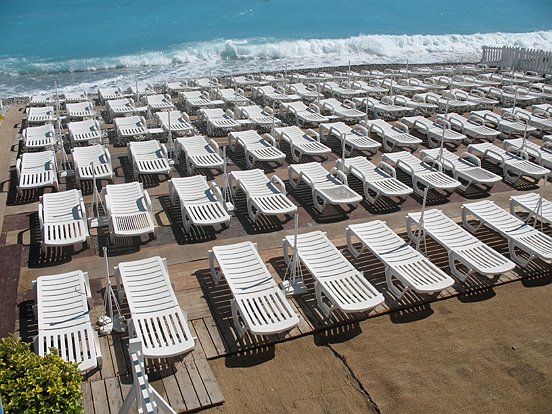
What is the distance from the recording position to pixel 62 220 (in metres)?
8.15

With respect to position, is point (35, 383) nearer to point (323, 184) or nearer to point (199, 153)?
point (323, 184)

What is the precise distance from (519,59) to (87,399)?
2121 centimetres

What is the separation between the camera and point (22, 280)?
23.6 feet

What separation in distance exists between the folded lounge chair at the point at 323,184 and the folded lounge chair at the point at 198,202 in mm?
1690

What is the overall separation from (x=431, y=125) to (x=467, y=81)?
20.5ft

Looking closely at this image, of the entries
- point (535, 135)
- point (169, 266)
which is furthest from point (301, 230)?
point (535, 135)

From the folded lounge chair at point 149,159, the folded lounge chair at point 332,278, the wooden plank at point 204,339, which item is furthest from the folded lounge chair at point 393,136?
the wooden plank at point 204,339

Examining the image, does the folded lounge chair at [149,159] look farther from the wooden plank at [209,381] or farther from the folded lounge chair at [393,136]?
the wooden plank at [209,381]

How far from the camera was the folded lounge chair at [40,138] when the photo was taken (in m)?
11.5

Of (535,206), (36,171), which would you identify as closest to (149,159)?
(36,171)

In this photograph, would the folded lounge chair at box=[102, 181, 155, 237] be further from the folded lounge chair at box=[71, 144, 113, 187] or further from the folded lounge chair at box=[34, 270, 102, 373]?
the folded lounge chair at box=[34, 270, 102, 373]

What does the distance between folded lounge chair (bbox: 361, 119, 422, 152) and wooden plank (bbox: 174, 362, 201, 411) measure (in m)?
8.04

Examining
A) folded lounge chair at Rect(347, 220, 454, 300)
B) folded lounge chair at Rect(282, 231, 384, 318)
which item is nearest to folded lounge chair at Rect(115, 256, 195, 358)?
folded lounge chair at Rect(282, 231, 384, 318)

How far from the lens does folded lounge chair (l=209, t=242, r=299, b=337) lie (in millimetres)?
5938
